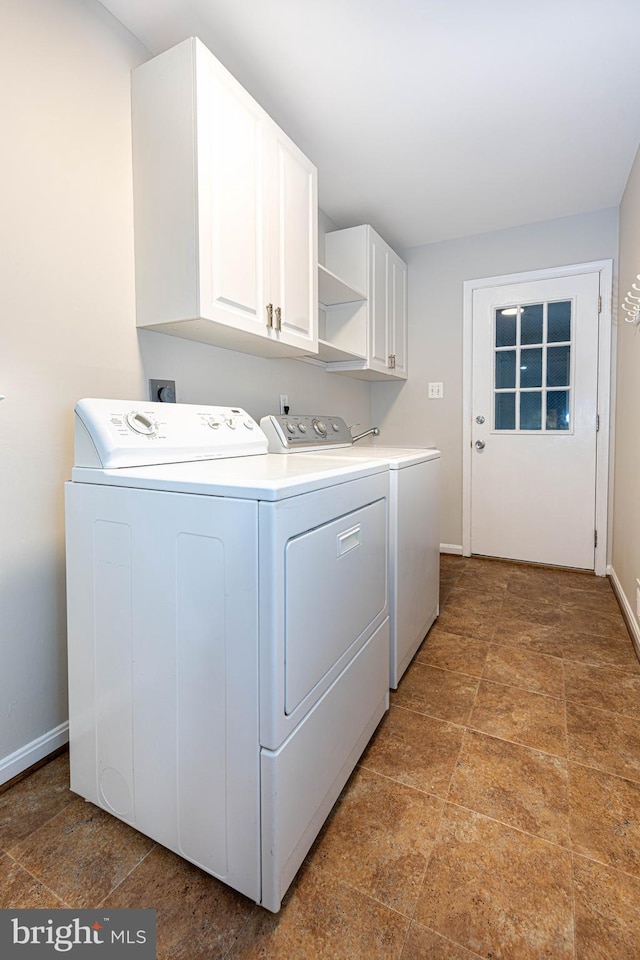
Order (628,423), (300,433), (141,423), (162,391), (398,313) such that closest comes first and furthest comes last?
(141,423), (162,391), (300,433), (628,423), (398,313)

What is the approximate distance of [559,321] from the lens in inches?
118

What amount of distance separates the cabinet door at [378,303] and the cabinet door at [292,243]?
787mm

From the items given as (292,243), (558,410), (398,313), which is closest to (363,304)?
(398,313)

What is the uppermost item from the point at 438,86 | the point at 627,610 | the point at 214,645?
the point at 438,86

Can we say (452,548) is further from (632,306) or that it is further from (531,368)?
(632,306)

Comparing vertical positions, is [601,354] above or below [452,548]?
above

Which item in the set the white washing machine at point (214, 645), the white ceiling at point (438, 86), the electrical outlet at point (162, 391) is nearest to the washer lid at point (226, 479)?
the white washing machine at point (214, 645)

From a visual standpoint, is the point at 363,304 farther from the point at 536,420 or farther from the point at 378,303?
the point at 536,420

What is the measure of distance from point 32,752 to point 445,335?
10.5ft

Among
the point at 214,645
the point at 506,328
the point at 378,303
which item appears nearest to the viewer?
the point at 214,645

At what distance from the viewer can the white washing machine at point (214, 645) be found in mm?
867

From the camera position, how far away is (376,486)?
138 cm

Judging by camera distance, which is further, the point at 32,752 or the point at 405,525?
the point at 405,525

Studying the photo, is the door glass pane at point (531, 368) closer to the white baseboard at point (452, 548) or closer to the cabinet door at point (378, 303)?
the cabinet door at point (378, 303)
